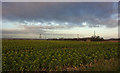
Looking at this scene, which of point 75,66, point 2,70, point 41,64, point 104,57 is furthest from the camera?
point 104,57

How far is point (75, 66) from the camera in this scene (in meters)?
7.29

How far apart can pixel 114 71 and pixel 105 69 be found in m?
0.49

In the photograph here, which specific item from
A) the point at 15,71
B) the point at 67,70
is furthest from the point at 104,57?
the point at 15,71

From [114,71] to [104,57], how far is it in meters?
3.22

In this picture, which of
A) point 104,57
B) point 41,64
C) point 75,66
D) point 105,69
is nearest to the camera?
point 105,69

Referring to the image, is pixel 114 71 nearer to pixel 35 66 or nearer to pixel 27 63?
pixel 35 66

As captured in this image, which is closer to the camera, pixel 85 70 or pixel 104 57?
pixel 85 70

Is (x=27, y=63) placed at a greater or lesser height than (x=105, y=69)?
greater

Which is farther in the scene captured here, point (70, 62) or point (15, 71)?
point (70, 62)

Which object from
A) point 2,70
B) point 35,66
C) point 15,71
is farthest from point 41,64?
point 2,70

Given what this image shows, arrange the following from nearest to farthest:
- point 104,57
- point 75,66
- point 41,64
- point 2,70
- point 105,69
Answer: point 2,70 → point 105,69 → point 41,64 → point 75,66 → point 104,57

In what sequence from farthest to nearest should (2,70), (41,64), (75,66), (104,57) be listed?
1. (104,57)
2. (75,66)
3. (41,64)
4. (2,70)

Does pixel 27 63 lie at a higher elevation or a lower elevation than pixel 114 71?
higher

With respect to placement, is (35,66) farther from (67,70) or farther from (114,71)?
(114,71)
